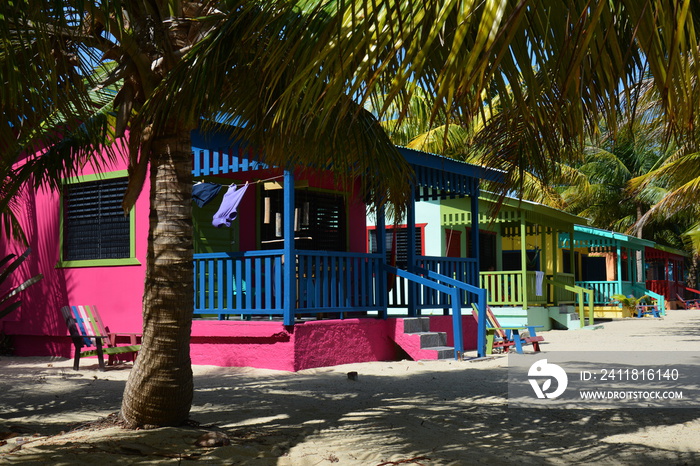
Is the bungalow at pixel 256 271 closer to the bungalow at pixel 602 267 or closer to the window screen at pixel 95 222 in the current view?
the window screen at pixel 95 222

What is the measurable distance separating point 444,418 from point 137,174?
3361mm

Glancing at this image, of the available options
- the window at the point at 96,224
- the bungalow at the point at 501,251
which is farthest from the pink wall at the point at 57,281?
the bungalow at the point at 501,251

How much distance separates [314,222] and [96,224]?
3.71 meters

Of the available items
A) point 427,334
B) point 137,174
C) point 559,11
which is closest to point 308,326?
point 427,334

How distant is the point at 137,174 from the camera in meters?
6.13

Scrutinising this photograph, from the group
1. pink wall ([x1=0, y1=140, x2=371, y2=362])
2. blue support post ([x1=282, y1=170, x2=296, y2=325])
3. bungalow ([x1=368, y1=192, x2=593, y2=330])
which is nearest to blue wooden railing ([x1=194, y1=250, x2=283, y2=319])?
blue support post ([x1=282, y1=170, x2=296, y2=325])

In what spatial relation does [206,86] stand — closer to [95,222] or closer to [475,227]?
[95,222]

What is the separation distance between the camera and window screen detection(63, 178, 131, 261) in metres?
12.0

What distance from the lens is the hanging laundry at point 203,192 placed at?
1134cm

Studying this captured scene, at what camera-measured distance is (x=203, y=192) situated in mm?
11383

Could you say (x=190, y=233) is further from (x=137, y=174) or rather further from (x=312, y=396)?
(x=312, y=396)
